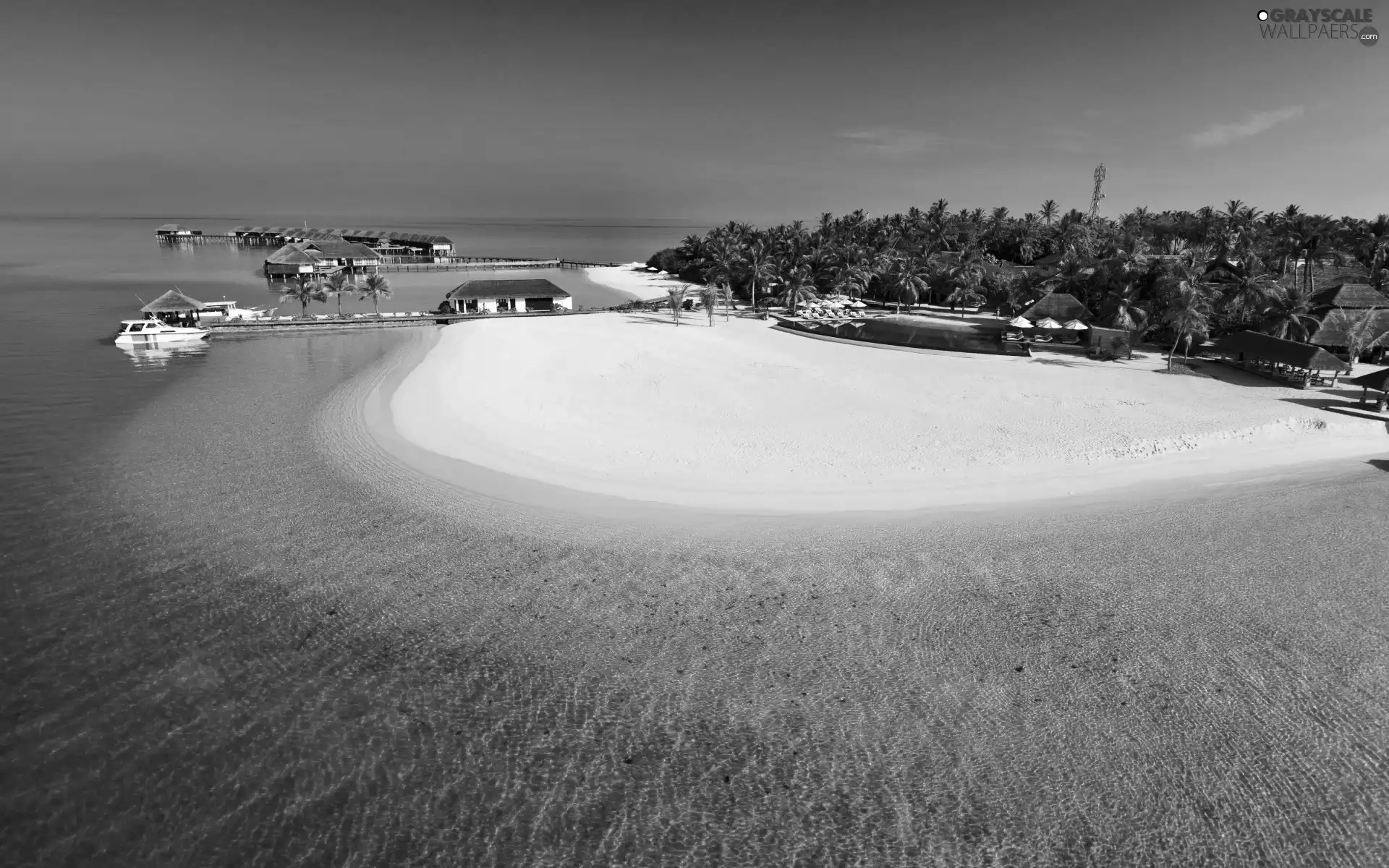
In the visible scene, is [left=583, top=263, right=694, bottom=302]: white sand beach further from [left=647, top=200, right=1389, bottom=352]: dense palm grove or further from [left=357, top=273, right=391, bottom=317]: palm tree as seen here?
[left=357, top=273, right=391, bottom=317]: palm tree

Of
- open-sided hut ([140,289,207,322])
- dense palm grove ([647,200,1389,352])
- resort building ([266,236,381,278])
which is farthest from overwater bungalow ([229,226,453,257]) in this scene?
open-sided hut ([140,289,207,322])

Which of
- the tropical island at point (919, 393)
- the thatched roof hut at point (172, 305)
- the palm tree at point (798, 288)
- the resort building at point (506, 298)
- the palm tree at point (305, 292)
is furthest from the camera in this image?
the resort building at point (506, 298)

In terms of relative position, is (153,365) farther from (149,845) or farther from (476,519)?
(149,845)

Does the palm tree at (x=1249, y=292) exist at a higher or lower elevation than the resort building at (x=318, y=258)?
lower

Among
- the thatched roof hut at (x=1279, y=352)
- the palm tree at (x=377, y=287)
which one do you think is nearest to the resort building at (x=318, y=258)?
the palm tree at (x=377, y=287)

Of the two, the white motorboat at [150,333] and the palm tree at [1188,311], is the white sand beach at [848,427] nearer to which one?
the palm tree at [1188,311]

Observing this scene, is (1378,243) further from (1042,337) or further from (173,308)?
(173,308)
